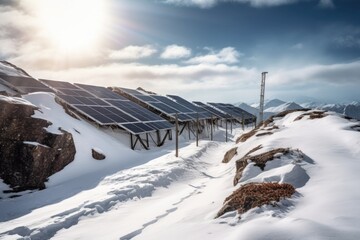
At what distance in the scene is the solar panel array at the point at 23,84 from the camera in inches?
1037

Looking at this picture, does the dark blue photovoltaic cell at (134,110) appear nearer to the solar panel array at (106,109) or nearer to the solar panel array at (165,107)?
the solar panel array at (106,109)

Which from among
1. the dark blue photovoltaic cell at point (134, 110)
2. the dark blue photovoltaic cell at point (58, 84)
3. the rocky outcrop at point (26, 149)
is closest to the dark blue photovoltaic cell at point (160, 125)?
the dark blue photovoltaic cell at point (134, 110)

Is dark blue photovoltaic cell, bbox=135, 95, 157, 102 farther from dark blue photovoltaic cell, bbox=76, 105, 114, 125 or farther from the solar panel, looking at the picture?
dark blue photovoltaic cell, bbox=76, 105, 114, 125

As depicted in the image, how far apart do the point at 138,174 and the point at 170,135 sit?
61.2 feet

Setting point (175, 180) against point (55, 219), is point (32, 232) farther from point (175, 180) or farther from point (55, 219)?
point (175, 180)

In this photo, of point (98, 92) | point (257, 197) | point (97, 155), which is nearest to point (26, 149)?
point (97, 155)

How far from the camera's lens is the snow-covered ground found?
268 inches

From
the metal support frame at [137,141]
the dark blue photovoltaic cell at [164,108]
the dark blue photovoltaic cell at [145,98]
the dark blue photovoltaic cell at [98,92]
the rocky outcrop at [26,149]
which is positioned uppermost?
the dark blue photovoltaic cell at [98,92]

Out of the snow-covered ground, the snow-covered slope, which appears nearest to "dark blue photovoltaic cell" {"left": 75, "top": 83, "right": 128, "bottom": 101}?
the snow-covered ground

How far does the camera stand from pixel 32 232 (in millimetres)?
9555

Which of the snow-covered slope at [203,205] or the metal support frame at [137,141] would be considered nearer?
the snow-covered slope at [203,205]

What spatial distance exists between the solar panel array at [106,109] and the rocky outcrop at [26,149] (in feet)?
27.8

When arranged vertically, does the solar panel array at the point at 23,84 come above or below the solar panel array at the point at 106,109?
above

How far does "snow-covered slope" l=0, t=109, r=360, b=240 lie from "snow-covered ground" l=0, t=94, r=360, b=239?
0.03 m
